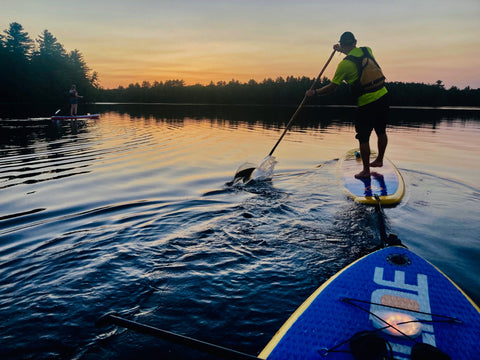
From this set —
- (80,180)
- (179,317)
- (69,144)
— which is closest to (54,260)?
(179,317)

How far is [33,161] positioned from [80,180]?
10.2ft

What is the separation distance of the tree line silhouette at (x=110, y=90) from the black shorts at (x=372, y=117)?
45.0m

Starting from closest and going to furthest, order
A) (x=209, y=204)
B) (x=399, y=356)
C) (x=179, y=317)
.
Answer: (x=399, y=356)
(x=179, y=317)
(x=209, y=204)

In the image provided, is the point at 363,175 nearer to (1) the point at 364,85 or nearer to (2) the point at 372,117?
(2) the point at 372,117

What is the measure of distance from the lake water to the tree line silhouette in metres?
45.9

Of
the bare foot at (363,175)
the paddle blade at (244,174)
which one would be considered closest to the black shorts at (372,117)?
the bare foot at (363,175)

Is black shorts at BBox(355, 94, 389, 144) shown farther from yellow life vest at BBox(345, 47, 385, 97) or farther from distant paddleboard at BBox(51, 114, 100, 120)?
distant paddleboard at BBox(51, 114, 100, 120)

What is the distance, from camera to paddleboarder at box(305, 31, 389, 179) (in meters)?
6.01

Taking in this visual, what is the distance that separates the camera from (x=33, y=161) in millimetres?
9328

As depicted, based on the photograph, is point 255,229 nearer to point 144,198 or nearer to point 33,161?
point 144,198

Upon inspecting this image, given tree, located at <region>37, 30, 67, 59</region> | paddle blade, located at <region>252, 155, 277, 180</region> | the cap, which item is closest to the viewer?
the cap

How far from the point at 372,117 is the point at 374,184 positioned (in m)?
1.39

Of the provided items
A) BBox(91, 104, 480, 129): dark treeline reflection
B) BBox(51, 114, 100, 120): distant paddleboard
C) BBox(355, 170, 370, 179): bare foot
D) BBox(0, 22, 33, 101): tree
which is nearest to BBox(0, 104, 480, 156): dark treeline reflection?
BBox(91, 104, 480, 129): dark treeline reflection

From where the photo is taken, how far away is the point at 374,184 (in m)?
6.20
